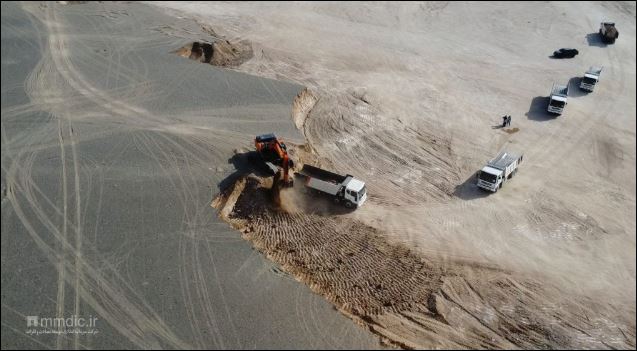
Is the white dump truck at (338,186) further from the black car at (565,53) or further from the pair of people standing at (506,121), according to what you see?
the black car at (565,53)

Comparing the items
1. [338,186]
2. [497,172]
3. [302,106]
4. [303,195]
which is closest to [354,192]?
[338,186]

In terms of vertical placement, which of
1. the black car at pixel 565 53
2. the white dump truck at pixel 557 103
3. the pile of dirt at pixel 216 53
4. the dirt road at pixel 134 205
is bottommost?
the dirt road at pixel 134 205

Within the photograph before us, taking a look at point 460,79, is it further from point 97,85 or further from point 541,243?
point 97,85

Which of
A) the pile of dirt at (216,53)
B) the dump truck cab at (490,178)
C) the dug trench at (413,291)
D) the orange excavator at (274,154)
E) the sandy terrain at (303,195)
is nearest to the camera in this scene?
the sandy terrain at (303,195)

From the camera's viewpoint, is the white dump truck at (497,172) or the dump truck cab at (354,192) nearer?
the dump truck cab at (354,192)

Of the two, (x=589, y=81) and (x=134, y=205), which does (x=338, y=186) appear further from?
(x=589, y=81)

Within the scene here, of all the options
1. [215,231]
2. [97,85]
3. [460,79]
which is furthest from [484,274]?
[97,85]

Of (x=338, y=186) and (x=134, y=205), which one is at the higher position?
(x=338, y=186)

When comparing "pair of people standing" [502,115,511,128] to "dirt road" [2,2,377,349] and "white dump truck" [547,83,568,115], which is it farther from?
"dirt road" [2,2,377,349]

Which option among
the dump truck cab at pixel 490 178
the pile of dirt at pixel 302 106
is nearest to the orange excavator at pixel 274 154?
the pile of dirt at pixel 302 106
